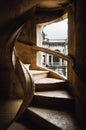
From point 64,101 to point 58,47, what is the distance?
16.6 m

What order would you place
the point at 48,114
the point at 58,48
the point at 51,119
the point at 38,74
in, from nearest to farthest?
the point at 51,119 < the point at 48,114 < the point at 38,74 < the point at 58,48

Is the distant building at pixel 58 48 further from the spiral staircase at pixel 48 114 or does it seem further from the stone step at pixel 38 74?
the spiral staircase at pixel 48 114

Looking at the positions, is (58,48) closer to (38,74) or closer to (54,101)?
(38,74)

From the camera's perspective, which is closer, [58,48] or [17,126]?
[17,126]

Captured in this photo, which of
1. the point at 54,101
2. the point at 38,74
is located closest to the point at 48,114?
the point at 54,101

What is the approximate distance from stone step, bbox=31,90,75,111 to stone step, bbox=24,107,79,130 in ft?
0.41

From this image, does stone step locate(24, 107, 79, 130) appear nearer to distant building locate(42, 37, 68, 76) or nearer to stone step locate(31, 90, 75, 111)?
stone step locate(31, 90, 75, 111)

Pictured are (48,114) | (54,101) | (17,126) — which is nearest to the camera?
(48,114)

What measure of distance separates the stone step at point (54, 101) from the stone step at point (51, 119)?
13cm

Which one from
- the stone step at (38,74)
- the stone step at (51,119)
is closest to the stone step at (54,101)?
the stone step at (51,119)

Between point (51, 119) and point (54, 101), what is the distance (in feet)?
1.57

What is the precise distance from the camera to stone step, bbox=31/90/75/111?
105 inches

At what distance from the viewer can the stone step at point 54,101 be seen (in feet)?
8.74

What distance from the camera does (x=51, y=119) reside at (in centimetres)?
229
